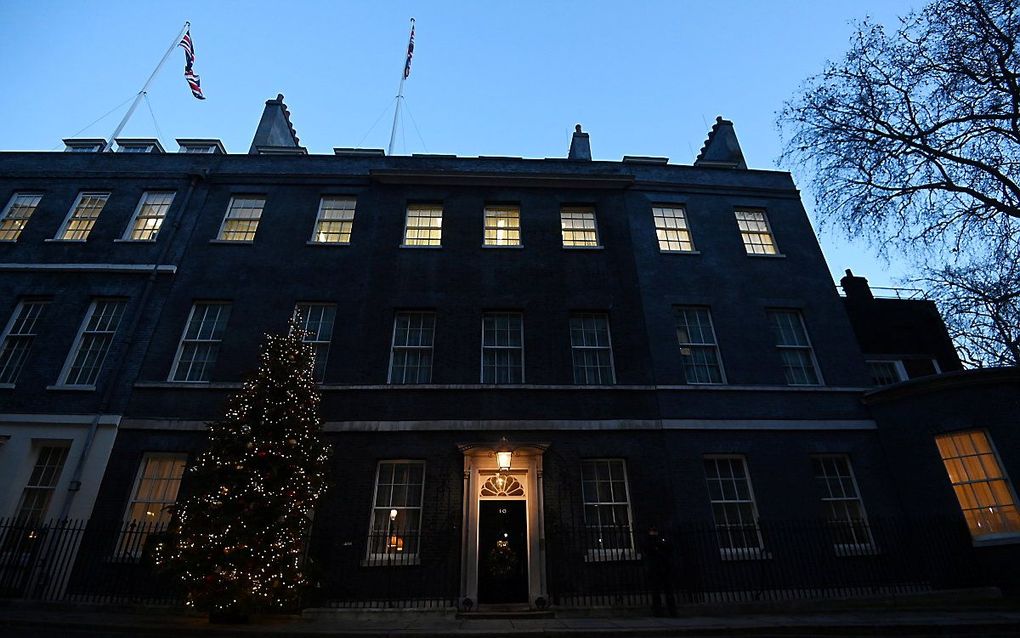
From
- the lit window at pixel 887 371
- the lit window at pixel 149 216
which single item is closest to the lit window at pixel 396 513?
the lit window at pixel 149 216

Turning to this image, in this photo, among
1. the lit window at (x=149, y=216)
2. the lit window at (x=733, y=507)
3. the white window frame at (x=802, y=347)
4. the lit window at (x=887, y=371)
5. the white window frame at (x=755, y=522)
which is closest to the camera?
the white window frame at (x=755, y=522)

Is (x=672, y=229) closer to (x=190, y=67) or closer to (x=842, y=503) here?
(x=842, y=503)

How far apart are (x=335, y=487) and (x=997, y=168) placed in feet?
72.0

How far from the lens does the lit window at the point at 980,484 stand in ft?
36.6

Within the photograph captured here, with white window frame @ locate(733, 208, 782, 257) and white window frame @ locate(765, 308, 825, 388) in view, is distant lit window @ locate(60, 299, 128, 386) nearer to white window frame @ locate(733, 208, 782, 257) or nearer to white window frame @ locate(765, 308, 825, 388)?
white window frame @ locate(765, 308, 825, 388)

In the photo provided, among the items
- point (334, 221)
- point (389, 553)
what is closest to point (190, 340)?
point (334, 221)

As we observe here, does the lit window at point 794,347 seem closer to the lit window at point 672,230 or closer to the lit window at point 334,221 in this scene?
the lit window at point 672,230

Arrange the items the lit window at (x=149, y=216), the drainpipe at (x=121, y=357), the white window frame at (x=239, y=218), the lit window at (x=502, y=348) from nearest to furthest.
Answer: the drainpipe at (x=121, y=357), the lit window at (x=502, y=348), the white window frame at (x=239, y=218), the lit window at (x=149, y=216)

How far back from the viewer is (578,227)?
1589 centimetres

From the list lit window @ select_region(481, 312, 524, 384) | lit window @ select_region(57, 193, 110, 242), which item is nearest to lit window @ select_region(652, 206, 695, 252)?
lit window @ select_region(481, 312, 524, 384)

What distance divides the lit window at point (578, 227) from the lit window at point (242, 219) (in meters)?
10.4

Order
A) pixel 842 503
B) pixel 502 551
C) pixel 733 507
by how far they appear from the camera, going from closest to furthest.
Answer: pixel 502 551, pixel 733 507, pixel 842 503

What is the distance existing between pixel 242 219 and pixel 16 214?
7.82 metres

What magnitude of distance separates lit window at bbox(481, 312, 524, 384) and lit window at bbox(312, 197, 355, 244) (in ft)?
18.3
